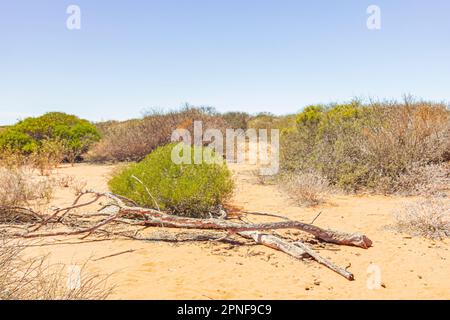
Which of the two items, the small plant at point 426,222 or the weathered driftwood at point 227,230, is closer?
the weathered driftwood at point 227,230

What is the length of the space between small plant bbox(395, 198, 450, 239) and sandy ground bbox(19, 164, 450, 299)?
0.63 ft

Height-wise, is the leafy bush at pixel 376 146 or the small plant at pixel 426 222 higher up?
the leafy bush at pixel 376 146

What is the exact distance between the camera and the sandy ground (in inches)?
141

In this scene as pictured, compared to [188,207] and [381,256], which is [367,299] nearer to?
[381,256]

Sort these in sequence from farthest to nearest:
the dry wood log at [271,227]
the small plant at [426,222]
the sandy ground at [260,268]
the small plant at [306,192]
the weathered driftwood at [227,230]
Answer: the small plant at [306,192] < the small plant at [426,222] < the dry wood log at [271,227] < the weathered driftwood at [227,230] < the sandy ground at [260,268]

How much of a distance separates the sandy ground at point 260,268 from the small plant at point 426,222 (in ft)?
0.63

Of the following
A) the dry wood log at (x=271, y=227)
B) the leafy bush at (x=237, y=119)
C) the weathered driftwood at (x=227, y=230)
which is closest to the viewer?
the weathered driftwood at (x=227, y=230)

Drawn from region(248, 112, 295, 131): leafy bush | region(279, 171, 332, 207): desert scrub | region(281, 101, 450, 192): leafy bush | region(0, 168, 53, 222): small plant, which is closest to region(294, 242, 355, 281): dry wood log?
region(279, 171, 332, 207): desert scrub

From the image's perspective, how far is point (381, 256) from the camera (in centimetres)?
461

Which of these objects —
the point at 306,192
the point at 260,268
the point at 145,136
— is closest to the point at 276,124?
the point at 145,136

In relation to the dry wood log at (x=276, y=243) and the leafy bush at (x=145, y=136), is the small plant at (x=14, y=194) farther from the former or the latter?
the leafy bush at (x=145, y=136)

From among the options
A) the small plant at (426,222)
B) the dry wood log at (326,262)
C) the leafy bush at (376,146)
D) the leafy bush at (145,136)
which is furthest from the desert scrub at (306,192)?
the leafy bush at (145,136)

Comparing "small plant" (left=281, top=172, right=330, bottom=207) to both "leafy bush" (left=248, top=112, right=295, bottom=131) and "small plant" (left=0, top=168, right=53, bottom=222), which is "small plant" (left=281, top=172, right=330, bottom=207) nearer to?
"small plant" (left=0, top=168, right=53, bottom=222)

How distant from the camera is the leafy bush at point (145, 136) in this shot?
50.0ft
